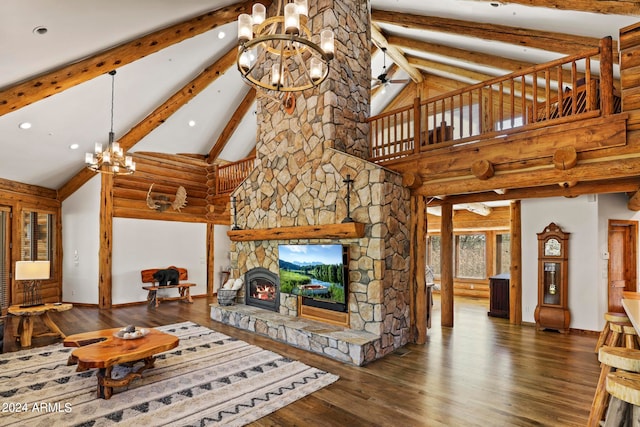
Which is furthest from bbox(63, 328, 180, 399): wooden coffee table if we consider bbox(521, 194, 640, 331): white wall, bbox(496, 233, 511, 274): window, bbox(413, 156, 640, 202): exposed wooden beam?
bbox(496, 233, 511, 274): window

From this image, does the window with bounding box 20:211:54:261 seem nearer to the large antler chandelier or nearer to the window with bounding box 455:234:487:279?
the large antler chandelier

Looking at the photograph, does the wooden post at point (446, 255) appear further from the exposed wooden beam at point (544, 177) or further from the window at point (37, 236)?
the window at point (37, 236)

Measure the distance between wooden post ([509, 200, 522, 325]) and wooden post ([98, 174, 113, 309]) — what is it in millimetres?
9073

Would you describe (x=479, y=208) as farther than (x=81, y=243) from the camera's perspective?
Yes

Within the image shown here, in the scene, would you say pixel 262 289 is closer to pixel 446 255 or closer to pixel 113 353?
pixel 113 353

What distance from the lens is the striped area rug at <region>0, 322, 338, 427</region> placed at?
10.4ft

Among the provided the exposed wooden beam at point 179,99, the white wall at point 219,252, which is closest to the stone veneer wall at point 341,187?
the exposed wooden beam at point 179,99

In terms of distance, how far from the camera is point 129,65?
6.34 m

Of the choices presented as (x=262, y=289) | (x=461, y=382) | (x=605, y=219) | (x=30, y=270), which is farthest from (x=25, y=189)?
(x=605, y=219)

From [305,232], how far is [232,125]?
5818 mm

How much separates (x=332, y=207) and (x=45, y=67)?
4.58 m

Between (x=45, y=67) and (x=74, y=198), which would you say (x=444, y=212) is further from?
(x=74, y=198)

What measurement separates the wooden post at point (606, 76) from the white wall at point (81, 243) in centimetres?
990

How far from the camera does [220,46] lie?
7578 mm
